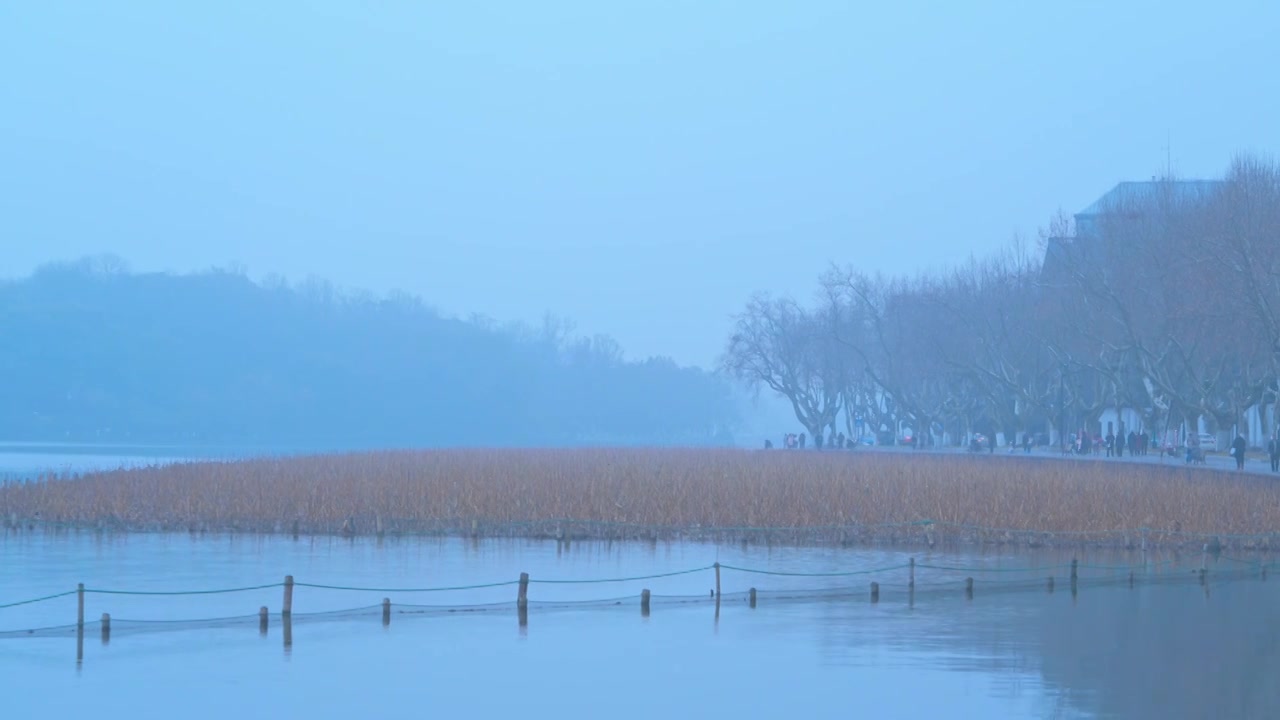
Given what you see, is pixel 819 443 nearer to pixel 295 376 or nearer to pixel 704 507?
pixel 704 507

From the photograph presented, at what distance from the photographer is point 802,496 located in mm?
30062

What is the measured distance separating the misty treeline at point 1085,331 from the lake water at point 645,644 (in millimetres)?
17762

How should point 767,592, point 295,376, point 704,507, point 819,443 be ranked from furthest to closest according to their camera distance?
point 295,376, point 819,443, point 704,507, point 767,592

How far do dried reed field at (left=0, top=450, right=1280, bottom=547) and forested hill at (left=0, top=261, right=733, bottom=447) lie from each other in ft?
350

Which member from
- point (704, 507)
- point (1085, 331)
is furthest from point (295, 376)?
point (704, 507)

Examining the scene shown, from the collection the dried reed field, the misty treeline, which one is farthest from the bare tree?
the dried reed field

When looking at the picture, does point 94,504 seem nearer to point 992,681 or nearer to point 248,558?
point 248,558

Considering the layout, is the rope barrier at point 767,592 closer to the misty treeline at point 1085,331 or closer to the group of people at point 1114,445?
the misty treeline at point 1085,331

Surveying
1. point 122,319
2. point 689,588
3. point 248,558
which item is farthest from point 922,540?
point 122,319

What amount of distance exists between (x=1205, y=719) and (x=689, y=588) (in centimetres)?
962

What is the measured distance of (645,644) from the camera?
53.4 ft

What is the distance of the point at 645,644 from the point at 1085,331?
3795cm

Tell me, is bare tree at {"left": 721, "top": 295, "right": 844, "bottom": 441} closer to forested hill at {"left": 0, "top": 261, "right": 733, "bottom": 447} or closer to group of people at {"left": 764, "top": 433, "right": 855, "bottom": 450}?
group of people at {"left": 764, "top": 433, "right": 855, "bottom": 450}

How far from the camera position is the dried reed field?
26.6 m
